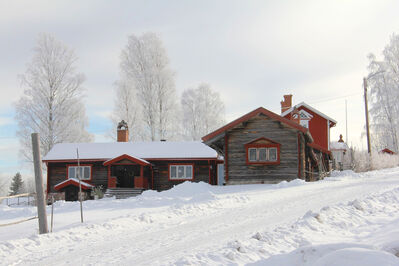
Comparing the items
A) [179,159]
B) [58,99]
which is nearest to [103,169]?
[179,159]

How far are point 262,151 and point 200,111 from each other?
2004 cm

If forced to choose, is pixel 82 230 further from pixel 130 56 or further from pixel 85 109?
pixel 130 56

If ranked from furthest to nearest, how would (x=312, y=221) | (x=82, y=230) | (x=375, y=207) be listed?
(x=375, y=207)
(x=82, y=230)
(x=312, y=221)

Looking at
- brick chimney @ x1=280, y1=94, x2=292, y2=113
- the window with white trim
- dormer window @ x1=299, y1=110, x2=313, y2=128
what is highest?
brick chimney @ x1=280, y1=94, x2=292, y2=113

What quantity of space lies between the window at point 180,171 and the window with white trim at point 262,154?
6354 millimetres

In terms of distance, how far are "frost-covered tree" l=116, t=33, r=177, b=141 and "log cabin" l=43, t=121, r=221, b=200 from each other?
21.8 feet

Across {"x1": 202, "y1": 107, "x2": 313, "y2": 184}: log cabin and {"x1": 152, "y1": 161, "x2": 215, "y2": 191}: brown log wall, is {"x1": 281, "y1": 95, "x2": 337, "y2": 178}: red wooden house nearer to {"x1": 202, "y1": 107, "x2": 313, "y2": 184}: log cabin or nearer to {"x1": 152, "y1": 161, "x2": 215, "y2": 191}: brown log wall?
{"x1": 152, "y1": 161, "x2": 215, "y2": 191}: brown log wall

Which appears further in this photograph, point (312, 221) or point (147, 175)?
point (147, 175)

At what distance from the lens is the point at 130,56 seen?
36531 millimetres

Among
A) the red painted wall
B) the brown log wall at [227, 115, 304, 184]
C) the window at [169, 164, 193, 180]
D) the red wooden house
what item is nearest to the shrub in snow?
the window at [169, 164, 193, 180]

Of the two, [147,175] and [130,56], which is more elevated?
[130,56]

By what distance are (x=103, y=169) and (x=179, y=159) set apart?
6.17 m

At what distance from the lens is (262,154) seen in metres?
22.7

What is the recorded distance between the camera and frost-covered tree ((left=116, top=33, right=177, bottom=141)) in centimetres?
3531
